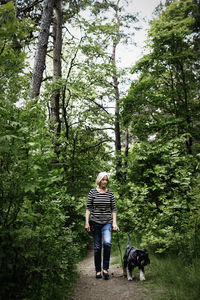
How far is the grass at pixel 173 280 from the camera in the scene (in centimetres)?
254

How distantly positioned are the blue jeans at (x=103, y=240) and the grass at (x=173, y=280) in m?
0.78

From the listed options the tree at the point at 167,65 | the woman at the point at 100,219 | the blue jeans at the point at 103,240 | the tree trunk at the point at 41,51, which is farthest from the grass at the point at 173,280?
the tree at the point at 167,65

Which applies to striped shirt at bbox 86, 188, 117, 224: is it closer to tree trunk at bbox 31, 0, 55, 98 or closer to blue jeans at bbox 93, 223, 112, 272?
blue jeans at bbox 93, 223, 112, 272

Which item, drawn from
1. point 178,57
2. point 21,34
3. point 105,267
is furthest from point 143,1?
point 105,267

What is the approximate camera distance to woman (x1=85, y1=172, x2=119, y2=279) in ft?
13.1

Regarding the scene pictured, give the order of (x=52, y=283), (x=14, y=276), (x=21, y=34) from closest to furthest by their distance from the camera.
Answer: (x=14, y=276) → (x=21, y=34) → (x=52, y=283)

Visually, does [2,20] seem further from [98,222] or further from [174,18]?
[174,18]

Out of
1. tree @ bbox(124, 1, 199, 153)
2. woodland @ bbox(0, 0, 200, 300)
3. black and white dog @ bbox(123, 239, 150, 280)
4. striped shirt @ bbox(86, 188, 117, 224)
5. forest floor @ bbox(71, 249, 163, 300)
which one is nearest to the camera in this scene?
woodland @ bbox(0, 0, 200, 300)

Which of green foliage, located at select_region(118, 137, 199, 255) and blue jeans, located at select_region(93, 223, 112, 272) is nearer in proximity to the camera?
green foliage, located at select_region(118, 137, 199, 255)

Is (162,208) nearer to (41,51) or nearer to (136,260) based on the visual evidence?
(136,260)

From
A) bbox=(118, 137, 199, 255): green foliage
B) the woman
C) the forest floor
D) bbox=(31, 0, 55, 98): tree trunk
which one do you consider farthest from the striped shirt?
bbox=(31, 0, 55, 98): tree trunk

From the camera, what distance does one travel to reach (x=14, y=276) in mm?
1954

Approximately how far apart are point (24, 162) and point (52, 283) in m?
1.66

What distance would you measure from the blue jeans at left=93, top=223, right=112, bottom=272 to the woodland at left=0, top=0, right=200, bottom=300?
0.40 metres
